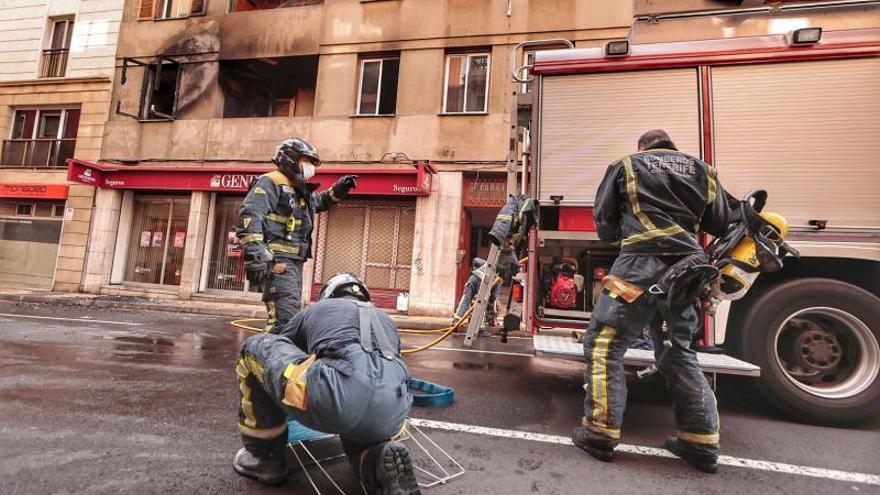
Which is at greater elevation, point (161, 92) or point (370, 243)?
point (161, 92)

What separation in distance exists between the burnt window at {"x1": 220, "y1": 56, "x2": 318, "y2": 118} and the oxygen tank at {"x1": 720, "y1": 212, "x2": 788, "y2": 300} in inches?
491

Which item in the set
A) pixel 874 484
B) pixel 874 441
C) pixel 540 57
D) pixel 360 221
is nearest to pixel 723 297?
pixel 874 484

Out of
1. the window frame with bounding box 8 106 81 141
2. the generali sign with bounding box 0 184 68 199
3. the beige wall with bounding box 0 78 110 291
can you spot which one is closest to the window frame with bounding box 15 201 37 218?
the generali sign with bounding box 0 184 68 199

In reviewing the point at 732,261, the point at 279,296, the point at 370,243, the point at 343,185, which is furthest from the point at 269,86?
the point at 732,261

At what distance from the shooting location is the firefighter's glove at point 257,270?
3.37m

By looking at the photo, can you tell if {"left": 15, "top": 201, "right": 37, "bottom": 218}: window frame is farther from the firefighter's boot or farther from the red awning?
the firefighter's boot

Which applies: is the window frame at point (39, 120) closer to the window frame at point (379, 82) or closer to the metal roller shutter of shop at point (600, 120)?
the window frame at point (379, 82)

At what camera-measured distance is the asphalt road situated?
217 centimetres

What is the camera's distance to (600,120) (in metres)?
4.17

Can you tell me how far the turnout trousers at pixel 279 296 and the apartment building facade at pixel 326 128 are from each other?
7046 millimetres

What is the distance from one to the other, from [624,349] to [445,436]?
4.02 ft

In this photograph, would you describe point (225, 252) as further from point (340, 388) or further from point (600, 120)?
point (340, 388)

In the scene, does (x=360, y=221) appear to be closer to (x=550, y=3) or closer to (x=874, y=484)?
(x=550, y=3)

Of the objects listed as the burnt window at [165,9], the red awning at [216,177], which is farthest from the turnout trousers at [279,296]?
the burnt window at [165,9]
